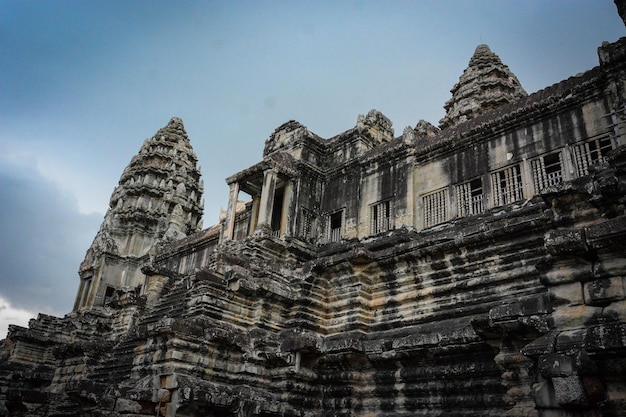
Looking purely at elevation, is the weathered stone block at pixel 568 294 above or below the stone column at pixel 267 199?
below

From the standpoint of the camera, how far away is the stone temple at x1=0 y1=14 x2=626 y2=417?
6551 millimetres

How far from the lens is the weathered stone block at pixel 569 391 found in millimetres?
5691

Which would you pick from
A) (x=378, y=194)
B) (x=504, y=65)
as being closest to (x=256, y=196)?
(x=378, y=194)

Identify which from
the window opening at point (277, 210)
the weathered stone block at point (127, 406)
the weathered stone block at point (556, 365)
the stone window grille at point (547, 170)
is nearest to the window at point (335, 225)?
the window opening at point (277, 210)

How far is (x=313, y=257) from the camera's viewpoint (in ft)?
54.3

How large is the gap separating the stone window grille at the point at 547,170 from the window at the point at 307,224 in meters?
7.36

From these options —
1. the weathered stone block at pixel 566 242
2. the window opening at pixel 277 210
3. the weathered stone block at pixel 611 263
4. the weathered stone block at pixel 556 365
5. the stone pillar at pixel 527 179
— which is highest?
the window opening at pixel 277 210

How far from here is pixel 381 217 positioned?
15602mm

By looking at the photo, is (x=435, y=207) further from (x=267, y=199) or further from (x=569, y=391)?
(x=569, y=391)

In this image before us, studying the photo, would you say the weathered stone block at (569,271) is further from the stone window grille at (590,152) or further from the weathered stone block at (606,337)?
the stone window grille at (590,152)

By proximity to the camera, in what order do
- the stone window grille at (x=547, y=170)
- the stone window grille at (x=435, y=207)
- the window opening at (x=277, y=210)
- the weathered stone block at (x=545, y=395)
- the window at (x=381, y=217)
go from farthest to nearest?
1. the window opening at (x=277, y=210)
2. the window at (x=381, y=217)
3. the stone window grille at (x=435, y=207)
4. the stone window grille at (x=547, y=170)
5. the weathered stone block at (x=545, y=395)

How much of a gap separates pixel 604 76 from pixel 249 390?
437 inches

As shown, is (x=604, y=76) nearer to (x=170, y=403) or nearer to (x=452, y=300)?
(x=452, y=300)

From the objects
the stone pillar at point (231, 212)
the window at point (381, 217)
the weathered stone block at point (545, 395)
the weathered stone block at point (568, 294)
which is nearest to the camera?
the weathered stone block at point (545, 395)
